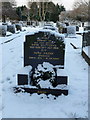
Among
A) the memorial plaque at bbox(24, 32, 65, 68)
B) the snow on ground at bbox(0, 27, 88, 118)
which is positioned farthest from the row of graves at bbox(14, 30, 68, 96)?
the snow on ground at bbox(0, 27, 88, 118)

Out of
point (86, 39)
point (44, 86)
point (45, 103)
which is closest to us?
point (45, 103)

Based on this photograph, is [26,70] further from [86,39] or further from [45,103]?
[86,39]

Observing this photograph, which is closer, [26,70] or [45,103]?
[45,103]

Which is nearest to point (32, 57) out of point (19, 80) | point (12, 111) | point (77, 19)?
point (19, 80)

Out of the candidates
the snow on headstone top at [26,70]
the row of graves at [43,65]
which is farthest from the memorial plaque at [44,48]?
the snow on headstone top at [26,70]

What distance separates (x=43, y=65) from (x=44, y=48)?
42 centimetres

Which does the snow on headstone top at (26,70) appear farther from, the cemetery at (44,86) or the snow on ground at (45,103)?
the snow on ground at (45,103)

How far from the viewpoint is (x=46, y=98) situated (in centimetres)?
462

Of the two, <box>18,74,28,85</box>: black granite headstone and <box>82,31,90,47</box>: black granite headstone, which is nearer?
<box>18,74,28,85</box>: black granite headstone

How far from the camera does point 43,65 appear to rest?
5070mm

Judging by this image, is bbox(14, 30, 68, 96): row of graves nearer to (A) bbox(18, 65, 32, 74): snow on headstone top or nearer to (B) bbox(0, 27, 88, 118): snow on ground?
(A) bbox(18, 65, 32, 74): snow on headstone top

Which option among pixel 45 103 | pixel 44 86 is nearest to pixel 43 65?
pixel 44 86

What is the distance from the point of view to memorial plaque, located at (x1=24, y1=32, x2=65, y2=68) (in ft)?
16.5

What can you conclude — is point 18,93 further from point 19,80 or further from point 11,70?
point 11,70
